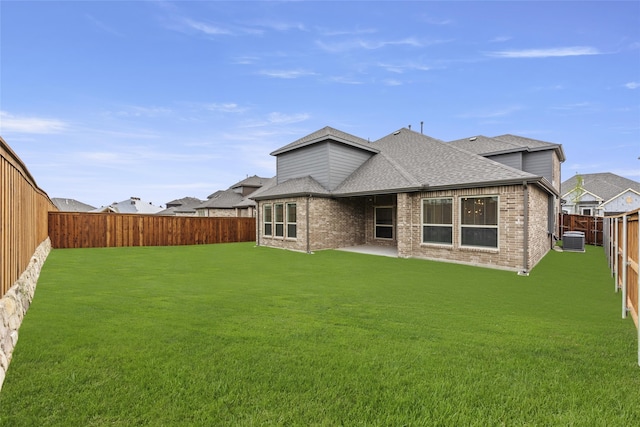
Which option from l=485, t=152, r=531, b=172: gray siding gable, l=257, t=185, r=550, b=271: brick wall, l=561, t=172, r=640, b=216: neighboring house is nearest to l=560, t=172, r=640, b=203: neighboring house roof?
l=561, t=172, r=640, b=216: neighboring house

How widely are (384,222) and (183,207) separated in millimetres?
40630

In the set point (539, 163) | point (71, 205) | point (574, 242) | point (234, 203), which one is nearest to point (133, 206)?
point (71, 205)

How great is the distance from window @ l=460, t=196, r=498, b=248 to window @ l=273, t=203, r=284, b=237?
8871 mm

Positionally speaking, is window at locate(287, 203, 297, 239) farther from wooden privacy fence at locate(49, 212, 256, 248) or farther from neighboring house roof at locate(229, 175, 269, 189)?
neighboring house roof at locate(229, 175, 269, 189)

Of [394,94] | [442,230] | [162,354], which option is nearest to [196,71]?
[394,94]

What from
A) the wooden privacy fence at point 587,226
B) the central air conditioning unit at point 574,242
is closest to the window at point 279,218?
the central air conditioning unit at point 574,242

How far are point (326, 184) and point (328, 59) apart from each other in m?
8.97

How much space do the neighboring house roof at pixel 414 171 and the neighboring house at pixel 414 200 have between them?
0.05 m

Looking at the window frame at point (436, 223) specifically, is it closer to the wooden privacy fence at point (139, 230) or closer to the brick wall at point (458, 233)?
the brick wall at point (458, 233)

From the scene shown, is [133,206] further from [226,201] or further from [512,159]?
[512,159]

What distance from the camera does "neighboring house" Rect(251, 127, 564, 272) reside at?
9.85 metres

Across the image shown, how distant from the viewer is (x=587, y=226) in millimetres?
18188

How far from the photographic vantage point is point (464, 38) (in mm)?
14297

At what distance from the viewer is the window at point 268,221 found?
16.8 metres
